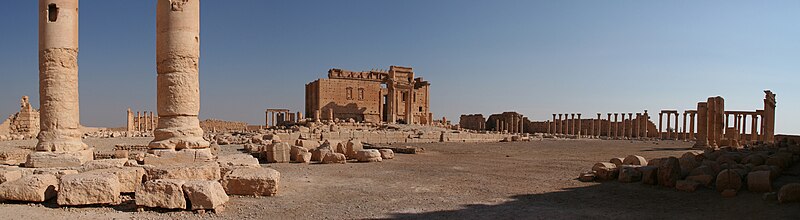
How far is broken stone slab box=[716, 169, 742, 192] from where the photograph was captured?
757 centimetres

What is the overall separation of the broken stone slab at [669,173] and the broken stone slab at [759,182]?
111 centimetres

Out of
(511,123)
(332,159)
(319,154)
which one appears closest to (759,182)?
(332,159)

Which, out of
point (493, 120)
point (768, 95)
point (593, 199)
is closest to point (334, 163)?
point (593, 199)

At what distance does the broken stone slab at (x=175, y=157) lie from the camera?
28.7 ft

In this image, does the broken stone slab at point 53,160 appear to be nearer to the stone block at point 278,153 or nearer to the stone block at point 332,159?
the stone block at point 278,153

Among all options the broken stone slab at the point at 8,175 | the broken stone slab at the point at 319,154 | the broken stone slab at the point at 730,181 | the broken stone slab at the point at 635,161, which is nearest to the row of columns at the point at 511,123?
the broken stone slab at the point at 319,154

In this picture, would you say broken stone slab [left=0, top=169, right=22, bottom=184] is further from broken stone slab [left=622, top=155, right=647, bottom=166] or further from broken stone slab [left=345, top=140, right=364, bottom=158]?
broken stone slab [left=622, top=155, right=647, bottom=166]

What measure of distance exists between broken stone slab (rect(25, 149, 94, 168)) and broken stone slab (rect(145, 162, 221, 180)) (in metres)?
2.68

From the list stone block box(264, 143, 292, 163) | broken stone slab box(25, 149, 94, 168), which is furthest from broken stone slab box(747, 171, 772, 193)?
broken stone slab box(25, 149, 94, 168)

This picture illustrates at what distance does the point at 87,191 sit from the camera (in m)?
6.03

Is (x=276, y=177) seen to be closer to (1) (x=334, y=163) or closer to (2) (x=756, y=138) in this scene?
(1) (x=334, y=163)

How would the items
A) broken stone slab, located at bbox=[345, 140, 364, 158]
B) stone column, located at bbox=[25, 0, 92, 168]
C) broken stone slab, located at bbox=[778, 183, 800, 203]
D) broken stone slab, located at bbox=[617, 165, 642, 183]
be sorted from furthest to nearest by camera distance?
1. broken stone slab, located at bbox=[345, 140, 364, 158]
2. stone column, located at bbox=[25, 0, 92, 168]
3. broken stone slab, located at bbox=[617, 165, 642, 183]
4. broken stone slab, located at bbox=[778, 183, 800, 203]

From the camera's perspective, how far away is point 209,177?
766 centimetres

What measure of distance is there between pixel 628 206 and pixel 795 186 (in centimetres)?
206
